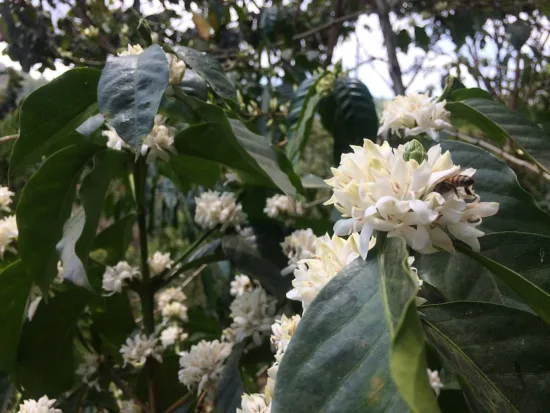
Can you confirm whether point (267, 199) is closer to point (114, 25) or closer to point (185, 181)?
point (185, 181)

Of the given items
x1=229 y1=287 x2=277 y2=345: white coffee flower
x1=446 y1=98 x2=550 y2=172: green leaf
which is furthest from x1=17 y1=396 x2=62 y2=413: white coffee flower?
x1=446 y1=98 x2=550 y2=172: green leaf

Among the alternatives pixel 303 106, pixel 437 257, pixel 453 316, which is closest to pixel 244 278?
pixel 303 106

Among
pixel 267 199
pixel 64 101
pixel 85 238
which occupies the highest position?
pixel 64 101

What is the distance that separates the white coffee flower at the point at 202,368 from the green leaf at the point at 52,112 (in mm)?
300

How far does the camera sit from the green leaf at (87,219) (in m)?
0.54

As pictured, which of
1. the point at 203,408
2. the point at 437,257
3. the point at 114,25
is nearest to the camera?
the point at 437,257

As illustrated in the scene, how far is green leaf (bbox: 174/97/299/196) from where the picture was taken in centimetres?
52

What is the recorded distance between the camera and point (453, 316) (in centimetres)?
32

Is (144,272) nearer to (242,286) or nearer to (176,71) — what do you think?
(242,286)

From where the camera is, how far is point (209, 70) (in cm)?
57

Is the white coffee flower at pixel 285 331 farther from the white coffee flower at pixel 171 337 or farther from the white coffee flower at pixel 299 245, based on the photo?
the white coffee flower at pixel 171 337

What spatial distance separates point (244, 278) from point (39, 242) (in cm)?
33

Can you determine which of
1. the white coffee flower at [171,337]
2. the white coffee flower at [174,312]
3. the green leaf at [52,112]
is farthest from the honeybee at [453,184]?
the white coffee flower at [174,312]

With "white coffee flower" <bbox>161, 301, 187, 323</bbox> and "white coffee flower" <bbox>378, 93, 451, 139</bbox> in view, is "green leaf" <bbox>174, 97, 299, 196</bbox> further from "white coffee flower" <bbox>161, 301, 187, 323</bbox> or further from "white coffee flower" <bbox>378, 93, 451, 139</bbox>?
"white coffee flower" <bbox>161, 301, 187, 323</bbox>
